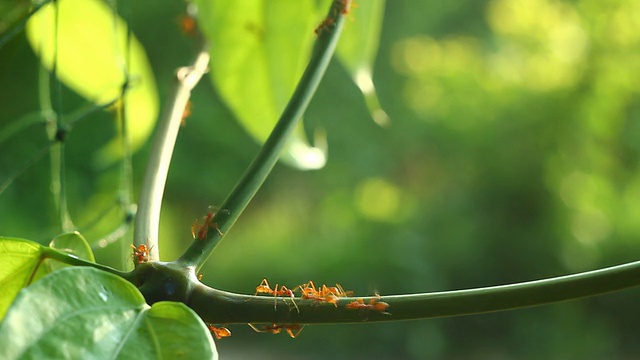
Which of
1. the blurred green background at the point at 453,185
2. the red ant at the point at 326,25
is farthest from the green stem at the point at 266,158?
the blurred green background at the point at 453,185

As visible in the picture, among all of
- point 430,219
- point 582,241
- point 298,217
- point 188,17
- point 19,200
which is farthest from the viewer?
point 298,217

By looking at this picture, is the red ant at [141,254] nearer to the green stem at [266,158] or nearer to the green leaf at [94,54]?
the green stem at [266,158]

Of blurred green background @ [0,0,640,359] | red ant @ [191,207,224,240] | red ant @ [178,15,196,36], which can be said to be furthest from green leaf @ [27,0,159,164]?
blurred green background @ [0,0,640,359]

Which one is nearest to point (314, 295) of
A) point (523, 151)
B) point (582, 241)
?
point (582, 241)

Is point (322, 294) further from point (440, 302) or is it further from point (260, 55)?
point (260, 55)

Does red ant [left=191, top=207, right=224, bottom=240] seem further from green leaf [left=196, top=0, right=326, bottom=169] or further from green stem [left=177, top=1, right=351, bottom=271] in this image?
green leaf [left=196, top=0, right=326, bottom=169]

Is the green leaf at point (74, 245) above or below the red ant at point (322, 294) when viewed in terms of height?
below

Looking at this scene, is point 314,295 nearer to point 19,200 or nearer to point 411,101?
point 19,200
